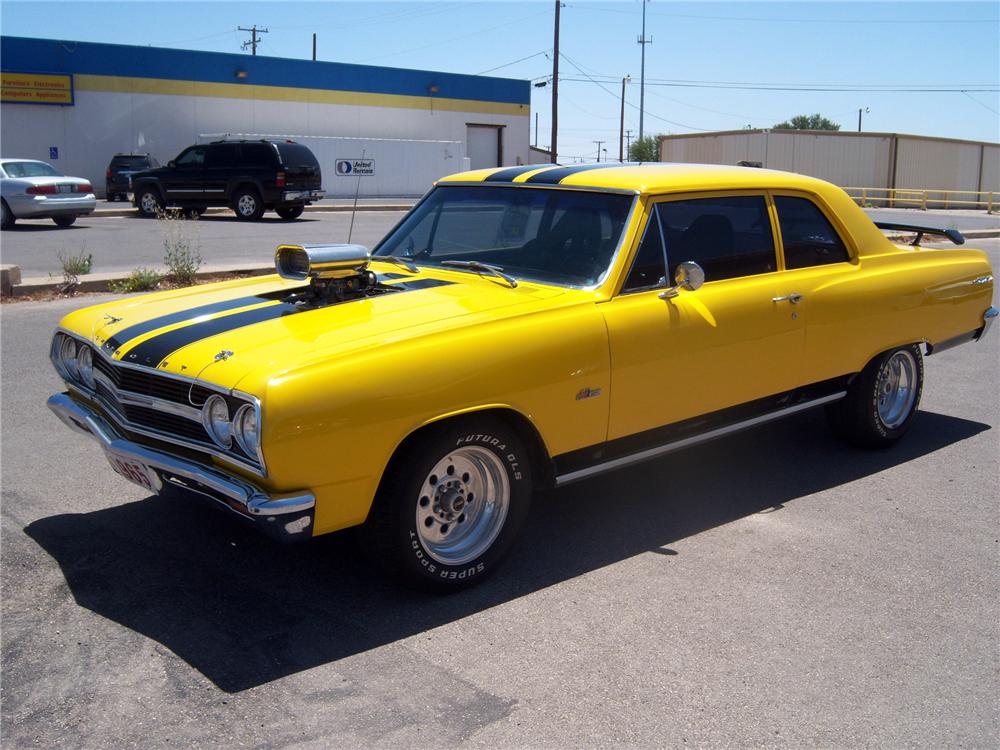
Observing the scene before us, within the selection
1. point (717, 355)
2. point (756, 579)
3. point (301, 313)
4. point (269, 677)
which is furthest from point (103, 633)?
point (717, 355)

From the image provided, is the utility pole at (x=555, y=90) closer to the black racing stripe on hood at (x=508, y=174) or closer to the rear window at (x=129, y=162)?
the rear window at (x=129, y=162)

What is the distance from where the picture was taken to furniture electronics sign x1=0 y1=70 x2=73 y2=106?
34844 mm

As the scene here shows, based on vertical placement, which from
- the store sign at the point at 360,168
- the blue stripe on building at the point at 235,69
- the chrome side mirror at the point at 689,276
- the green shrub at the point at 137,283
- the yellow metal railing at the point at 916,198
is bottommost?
the green shrub at the point at 137,283

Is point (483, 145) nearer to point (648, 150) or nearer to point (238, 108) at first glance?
point (238, 108)

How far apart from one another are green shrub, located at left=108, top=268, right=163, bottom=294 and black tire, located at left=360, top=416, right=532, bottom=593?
852 centimetres

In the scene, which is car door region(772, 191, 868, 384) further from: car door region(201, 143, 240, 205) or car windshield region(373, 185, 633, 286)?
car door region(201, 143, 240, 205)

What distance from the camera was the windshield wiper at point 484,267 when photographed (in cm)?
470

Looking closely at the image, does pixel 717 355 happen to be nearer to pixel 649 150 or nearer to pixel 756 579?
pixel 756 579

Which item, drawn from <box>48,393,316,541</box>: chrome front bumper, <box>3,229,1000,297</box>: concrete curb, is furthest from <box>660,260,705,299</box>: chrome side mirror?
<box>3,229,1000,297</box>: concrete curb

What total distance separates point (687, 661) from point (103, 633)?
7.14ft

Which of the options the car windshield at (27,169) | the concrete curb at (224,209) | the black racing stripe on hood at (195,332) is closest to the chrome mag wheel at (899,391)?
the black racing stripe on hood at (195,332)

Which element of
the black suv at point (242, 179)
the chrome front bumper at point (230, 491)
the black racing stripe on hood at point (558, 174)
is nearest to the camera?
the chrome front bumper at point (230, 491)

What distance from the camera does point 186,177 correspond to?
2422cm

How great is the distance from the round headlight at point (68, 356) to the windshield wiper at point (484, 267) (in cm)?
185
